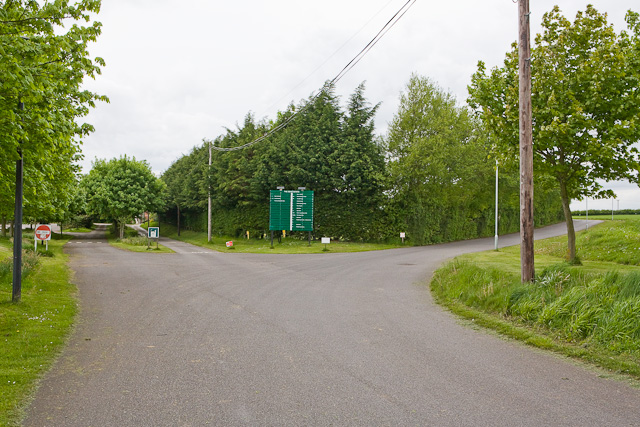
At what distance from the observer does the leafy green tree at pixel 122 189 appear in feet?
151

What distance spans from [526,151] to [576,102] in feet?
11.7

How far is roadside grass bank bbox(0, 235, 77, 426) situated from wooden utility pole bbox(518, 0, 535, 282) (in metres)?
8.94

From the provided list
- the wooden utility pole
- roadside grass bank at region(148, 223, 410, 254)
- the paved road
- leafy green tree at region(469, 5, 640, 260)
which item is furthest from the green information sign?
the wooden utility pole

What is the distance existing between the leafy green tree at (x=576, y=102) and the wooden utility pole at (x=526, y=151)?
82.8 inches

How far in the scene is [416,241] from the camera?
116 feet

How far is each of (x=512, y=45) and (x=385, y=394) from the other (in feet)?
42.8

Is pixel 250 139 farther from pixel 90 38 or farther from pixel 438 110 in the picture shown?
pixel 90 38

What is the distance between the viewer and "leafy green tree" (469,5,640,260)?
11.9 metres

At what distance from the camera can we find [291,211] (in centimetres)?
3052

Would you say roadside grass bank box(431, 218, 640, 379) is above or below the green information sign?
below

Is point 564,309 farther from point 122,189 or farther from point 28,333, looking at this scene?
point 122,189

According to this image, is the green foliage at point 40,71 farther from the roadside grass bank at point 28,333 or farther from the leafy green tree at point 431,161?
the leafy green tree at point 431,161

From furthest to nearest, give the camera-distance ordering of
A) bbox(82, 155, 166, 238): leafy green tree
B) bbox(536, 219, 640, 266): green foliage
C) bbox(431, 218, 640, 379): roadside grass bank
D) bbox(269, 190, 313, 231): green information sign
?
1. bbox(82, 155, 166, 238): leafy green tree
2. bbox(269, 190, 313, 231): green information sign
3. bbox(536, 219, 640, 266): green foliage
4. bbox(431, 218, 640, 379): roadside grass bank

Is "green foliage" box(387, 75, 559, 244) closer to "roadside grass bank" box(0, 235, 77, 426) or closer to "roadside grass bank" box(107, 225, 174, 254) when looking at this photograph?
"roadside grass bank" box(107, 225, 174, 254)
